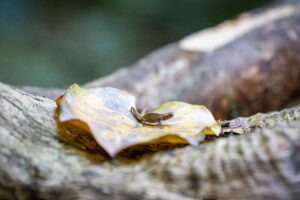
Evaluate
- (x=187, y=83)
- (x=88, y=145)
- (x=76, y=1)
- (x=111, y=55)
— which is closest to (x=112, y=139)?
(x=88, y=145)

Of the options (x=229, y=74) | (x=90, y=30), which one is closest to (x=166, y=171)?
(x=229, y=74)

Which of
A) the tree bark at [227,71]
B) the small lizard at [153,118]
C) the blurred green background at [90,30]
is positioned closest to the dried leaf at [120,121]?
the small lizard at [153,118]

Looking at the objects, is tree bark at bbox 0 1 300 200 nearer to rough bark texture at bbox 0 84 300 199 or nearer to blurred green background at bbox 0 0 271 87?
rough bark texture at bbox 0 84 300 199

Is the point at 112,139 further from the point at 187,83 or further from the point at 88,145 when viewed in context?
the point at 187,83

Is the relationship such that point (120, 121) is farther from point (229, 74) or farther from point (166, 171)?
point (229, 74)

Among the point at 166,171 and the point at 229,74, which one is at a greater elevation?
the point at 229,74

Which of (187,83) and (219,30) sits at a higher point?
(219,30)
